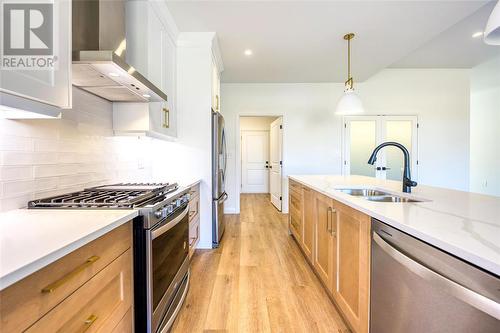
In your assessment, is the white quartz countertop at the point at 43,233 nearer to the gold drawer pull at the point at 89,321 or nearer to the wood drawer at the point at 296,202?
the gold drawer pull at the point at 89,321

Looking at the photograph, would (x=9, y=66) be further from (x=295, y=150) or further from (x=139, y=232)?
(x=295, y=150)

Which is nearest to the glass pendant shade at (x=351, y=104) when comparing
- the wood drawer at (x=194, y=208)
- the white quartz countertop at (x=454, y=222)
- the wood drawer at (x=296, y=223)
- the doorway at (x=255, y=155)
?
the wood drawer at (x=296, y=223)

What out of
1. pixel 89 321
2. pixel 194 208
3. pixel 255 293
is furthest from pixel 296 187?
pixel 89 321

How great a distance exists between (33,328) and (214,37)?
3.10 meters

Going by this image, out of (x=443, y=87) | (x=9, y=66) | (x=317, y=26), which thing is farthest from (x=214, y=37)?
(x=443, y=87)

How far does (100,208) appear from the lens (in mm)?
1168

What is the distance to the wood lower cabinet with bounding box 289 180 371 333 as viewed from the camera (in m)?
1.26

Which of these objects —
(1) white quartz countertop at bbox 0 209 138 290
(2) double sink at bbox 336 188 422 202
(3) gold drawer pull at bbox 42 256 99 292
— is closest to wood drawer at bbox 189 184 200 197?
(1) white quartz countertop at bbox 0 209 138 290

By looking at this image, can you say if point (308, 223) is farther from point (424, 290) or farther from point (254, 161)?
point (254, 161)

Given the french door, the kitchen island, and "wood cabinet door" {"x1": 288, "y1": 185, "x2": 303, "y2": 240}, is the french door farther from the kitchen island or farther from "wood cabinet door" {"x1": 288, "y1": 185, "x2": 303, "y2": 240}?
the kitchen island

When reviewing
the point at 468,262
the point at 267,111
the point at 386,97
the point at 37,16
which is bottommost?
the point at 468,262

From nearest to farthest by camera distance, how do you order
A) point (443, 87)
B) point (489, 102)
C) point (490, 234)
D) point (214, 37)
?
point (490, 234)
point (214, 37)
point (489, 102)
point (443, 87)

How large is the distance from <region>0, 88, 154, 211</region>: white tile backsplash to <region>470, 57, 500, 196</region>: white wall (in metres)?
6.17

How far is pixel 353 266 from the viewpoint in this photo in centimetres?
138
